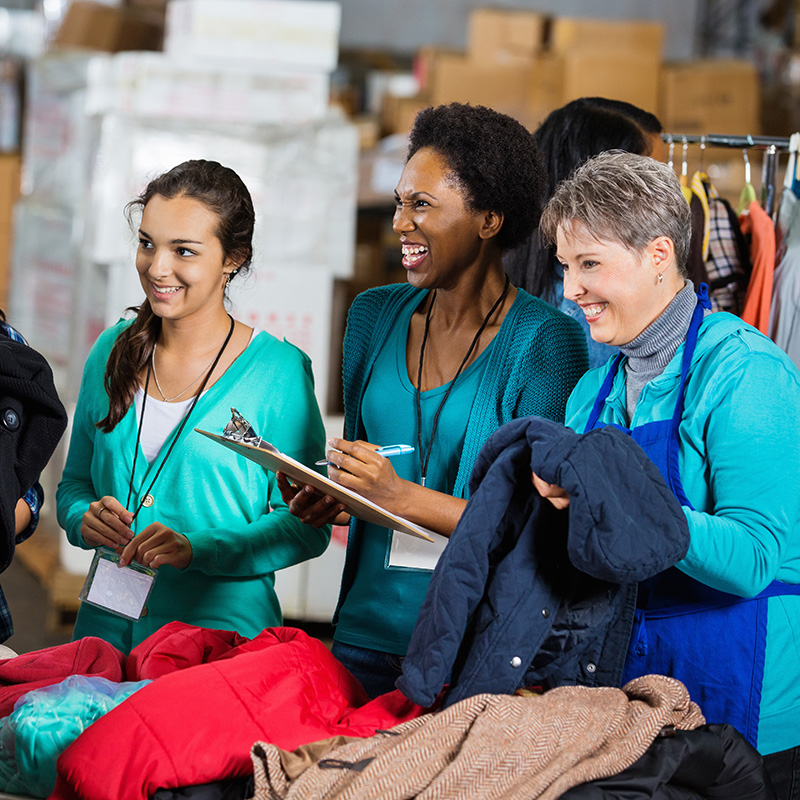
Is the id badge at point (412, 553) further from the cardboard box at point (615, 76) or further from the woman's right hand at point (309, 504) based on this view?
the cardboard box at point (615, 76)

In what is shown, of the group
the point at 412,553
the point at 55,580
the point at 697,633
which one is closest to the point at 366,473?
the point at 412,553

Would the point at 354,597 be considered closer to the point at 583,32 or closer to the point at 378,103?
the point at 583,32

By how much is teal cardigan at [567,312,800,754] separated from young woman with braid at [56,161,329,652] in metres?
0.72

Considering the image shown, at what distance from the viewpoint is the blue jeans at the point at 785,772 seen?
1.46 meters

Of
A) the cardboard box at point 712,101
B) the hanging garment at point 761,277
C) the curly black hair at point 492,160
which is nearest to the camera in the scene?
the curly black hair at point 492,160

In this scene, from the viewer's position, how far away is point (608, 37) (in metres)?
5.33

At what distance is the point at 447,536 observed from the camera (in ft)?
5.25

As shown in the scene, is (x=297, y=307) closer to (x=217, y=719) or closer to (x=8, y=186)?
(x=8, y=186)

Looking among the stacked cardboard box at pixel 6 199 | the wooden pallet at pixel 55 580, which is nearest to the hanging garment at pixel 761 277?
the wooden pallet at pixel 55 580

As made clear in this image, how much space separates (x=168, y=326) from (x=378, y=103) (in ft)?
15.6

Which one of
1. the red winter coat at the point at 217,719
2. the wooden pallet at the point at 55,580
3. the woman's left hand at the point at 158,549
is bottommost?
the wooden pallet at the point at 55,580

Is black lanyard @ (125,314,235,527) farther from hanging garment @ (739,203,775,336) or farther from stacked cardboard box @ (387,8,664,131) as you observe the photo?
stacked cardboard box @ (387,8,664,131)

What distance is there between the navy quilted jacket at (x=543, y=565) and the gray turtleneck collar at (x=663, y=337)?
0.87 ft

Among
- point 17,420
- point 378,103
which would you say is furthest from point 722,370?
point 378,103
